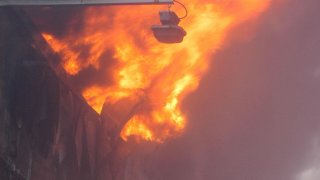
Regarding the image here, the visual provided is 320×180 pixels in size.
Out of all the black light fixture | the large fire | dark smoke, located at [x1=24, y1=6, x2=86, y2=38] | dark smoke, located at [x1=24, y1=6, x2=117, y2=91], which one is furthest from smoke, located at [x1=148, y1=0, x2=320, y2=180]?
the black light fixture

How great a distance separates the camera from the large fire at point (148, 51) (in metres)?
10.6

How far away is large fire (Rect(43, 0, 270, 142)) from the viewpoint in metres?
10.6

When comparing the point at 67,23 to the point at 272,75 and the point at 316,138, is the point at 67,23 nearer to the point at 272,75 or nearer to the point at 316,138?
the point at 272,75

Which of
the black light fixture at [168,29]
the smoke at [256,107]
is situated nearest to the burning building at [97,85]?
the smoke at [256,107]

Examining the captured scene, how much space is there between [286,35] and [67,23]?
17.1 ft

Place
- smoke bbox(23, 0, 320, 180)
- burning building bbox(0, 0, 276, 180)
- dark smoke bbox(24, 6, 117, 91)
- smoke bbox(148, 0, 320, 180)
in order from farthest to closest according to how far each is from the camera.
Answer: smoke bbox(148, 0, 320, 180), smoke bbox(23, 0, 320, 180), dark smoke bbox(24, 6, 117, 91), burning building bbox(0, 0, 276, 180)

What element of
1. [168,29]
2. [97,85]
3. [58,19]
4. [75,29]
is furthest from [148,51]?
[168,29]

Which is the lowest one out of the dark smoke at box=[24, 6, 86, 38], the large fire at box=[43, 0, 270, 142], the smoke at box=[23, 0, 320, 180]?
the dark smoke at box=[24, 6, 86, 38]

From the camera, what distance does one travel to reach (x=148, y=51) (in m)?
11.6

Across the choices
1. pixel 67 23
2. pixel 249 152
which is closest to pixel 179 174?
pixel 249 152

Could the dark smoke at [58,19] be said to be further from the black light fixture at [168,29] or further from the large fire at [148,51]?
the black light fixture at [168,29]

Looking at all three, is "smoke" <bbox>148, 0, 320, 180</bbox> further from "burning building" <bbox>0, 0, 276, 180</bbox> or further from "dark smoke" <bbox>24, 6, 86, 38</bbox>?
"dark smoke" <bbox>24, 6, 86, 38</bbox>

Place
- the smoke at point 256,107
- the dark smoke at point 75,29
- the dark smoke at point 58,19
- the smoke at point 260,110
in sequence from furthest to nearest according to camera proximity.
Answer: the smoke at point 260,110
the smoke at point 256,107
the dark smoke at point 75,29
the dark smoke at point 58,19

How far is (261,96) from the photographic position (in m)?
14.0
